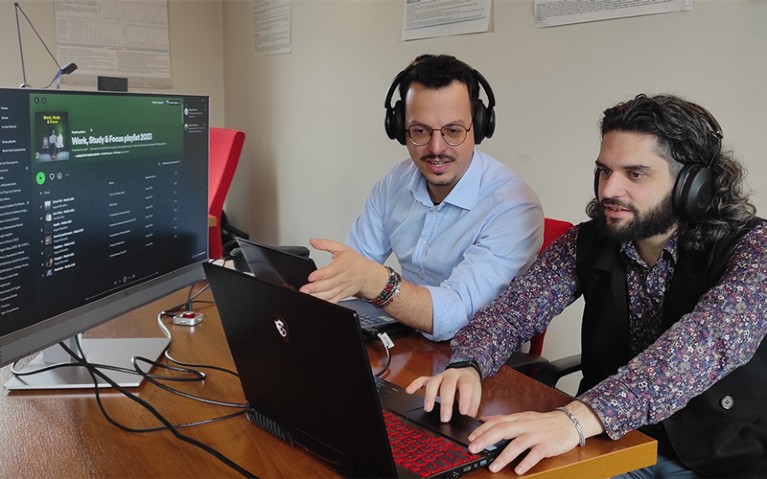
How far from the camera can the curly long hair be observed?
4.15ft

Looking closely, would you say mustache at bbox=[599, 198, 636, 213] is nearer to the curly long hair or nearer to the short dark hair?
the curly long hair

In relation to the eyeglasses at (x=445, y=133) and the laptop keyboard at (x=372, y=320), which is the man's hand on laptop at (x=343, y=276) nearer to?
the laptop keyboard at (x=372, y=320)

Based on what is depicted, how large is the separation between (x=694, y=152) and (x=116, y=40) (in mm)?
3665

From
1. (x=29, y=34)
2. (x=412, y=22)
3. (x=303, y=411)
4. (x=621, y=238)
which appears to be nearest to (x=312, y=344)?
(x=303, y=411)

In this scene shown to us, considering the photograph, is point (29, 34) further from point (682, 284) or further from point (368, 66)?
point (682, 284)

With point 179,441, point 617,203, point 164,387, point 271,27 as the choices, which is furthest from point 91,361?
point 271,27

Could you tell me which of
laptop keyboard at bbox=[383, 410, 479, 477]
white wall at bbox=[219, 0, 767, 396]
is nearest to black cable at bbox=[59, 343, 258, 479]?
laptop keyboard at bbox=[383, 410, 479, 477]

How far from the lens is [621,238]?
1315 millimetres

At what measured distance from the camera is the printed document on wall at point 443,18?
2387 mm

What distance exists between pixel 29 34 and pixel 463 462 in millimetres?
3895

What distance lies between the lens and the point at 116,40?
4121 millimetres

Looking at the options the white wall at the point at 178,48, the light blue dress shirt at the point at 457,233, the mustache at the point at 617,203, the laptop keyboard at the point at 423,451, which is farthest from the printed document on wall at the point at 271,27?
the laptop keyboard at the point at 423,451

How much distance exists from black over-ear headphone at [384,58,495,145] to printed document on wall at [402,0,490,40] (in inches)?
27.2

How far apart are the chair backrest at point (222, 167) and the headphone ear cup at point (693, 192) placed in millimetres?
2268
